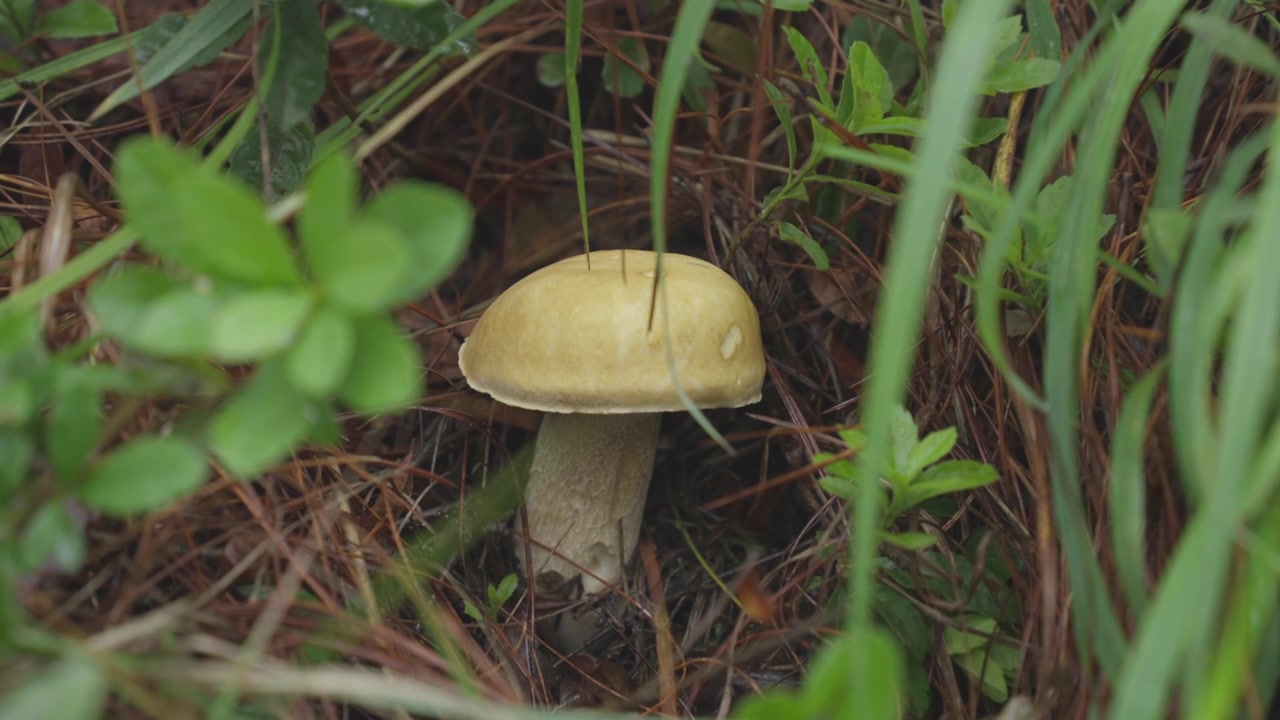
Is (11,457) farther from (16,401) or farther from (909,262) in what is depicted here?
(909,262)

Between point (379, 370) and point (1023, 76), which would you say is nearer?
point (379, 370)

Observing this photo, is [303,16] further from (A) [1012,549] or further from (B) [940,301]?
(A) [1012,549]

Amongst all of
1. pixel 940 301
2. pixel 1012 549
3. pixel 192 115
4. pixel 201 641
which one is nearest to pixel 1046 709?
pixel 1012 549

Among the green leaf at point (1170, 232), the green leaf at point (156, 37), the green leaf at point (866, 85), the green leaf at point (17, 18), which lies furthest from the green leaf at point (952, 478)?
the green leaf at point (17, 18)

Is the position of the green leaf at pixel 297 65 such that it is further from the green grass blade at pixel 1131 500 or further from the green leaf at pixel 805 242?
the green grass blade at pixel 1131 500

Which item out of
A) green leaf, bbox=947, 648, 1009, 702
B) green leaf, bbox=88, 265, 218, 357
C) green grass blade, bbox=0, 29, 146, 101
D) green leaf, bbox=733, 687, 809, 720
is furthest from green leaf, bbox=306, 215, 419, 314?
green grass blade, bbox=0, 29, 146, 101

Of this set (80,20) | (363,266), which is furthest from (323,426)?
(80,20)
